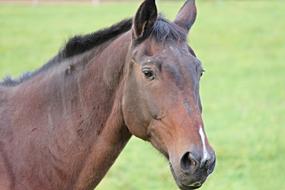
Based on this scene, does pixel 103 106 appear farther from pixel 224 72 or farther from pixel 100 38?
Answer: pixel 224 72

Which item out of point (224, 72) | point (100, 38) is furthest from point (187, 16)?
point (224, 72)

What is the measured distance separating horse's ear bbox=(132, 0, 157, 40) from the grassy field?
81 centimetres

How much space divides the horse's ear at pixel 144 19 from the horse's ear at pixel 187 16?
0.28 m

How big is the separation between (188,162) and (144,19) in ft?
2.90

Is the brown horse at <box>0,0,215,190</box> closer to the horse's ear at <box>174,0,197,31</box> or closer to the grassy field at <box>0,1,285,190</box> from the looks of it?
the horse's ear at <box>174,0,197,31</box>

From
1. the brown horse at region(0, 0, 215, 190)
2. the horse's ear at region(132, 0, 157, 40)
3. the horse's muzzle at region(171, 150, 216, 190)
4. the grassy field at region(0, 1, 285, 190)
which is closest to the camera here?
the horse's muzzle at region(171, 150, 216, 190)

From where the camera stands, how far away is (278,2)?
29953 millimetres

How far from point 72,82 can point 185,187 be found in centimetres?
106

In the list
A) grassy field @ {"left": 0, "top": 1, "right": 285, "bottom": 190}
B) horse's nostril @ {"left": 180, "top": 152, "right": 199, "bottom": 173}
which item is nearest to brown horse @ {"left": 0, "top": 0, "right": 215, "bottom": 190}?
horse's nostril @ {"left": 180, "top": 152, "right": 199, "bottom": 173}

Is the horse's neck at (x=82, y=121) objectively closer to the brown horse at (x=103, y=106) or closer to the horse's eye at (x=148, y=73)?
the brown horse at (x=103, y=106)

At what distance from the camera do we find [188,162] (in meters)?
3.50

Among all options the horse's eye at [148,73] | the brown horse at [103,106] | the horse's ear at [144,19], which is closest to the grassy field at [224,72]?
the brown horse at [103,106]

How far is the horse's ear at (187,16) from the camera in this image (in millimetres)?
4078

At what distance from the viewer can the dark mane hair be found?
384cm
